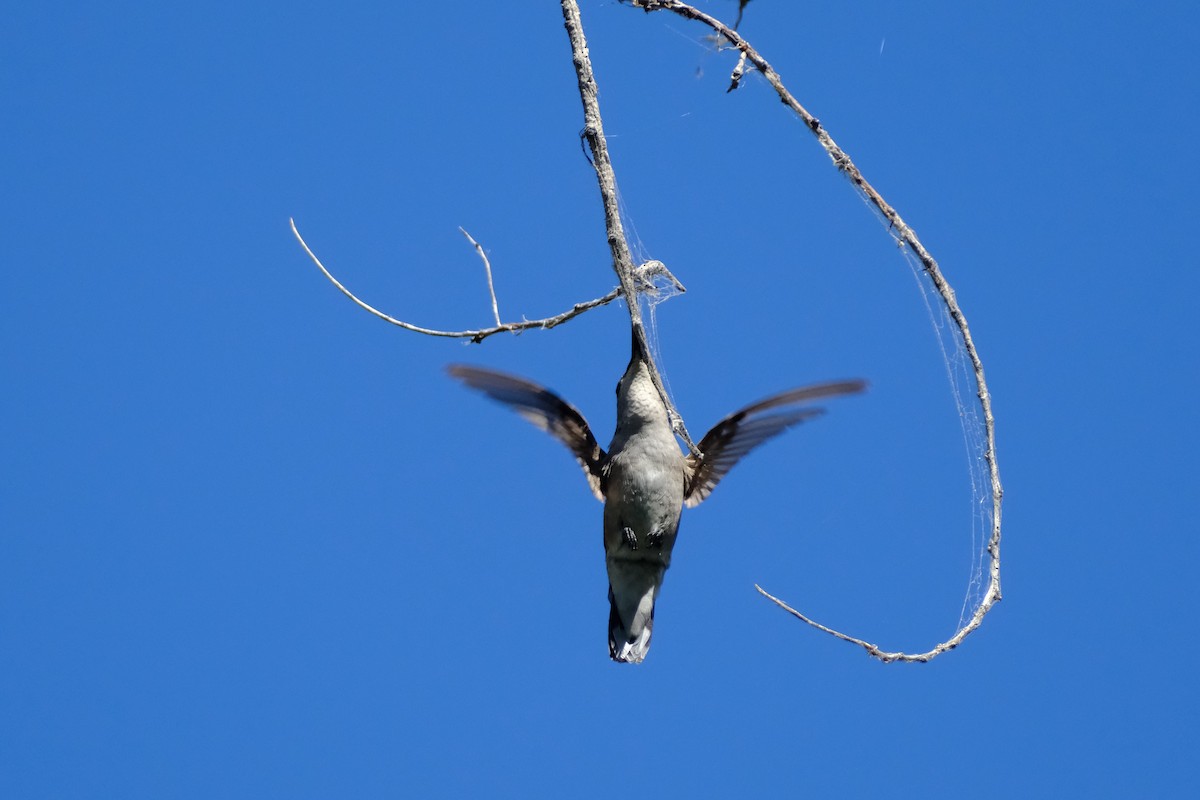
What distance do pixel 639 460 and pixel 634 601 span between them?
1.87 ft

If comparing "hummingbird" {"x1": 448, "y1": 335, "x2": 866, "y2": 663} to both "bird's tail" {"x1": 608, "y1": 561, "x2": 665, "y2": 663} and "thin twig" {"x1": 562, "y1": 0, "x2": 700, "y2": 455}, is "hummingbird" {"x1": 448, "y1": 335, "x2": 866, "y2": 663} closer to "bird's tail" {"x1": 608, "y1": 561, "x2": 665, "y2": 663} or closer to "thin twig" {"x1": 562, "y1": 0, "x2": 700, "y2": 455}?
"bird's tail" {"x1": 608, "y1": 561, "x2": 665, "y2": 663}

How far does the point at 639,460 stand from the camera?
4281mm

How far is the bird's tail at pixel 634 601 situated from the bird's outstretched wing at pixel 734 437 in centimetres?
34

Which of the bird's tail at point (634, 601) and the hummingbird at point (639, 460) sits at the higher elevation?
the hummingbird at point (639, 460)

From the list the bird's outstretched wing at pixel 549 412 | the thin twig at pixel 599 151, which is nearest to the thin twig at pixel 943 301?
the thin twig at pixel 599 151

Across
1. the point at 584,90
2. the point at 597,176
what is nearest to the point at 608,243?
the point at 597,176

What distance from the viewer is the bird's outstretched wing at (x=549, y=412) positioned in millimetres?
4391

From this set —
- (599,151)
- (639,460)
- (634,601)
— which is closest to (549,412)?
(639,460)

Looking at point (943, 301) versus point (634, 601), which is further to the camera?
point (634, 601)

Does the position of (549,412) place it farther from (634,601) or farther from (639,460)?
(634,601)

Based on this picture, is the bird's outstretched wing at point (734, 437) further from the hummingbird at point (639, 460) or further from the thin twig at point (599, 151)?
the thin twig at point (599, 151)

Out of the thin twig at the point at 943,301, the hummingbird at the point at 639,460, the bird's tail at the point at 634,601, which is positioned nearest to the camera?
the thin twig at the point at 943,301

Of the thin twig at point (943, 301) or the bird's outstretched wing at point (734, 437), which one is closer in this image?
the thin twig at point (943, 301)

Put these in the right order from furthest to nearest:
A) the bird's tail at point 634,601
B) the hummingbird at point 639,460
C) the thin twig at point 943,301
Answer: the bird's tail at point 634,601 < the hummingbird at point 639,460 < the thin twig at point 943,301
